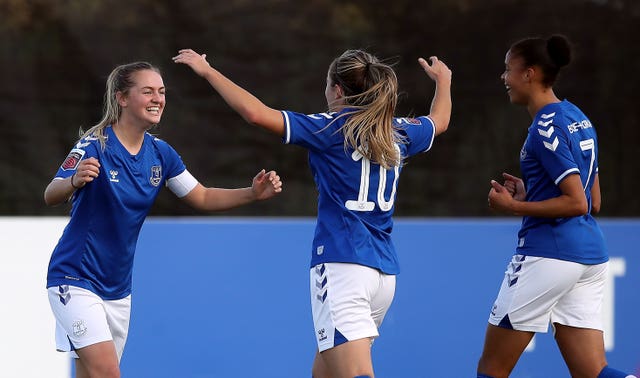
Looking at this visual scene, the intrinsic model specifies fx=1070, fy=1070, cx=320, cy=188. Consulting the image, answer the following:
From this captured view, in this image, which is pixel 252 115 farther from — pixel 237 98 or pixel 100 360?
pixel 100 360

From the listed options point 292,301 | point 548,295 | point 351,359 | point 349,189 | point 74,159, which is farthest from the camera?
point 292,301

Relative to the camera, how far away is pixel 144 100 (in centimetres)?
434

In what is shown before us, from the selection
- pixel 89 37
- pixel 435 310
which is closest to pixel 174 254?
pixel 435 310

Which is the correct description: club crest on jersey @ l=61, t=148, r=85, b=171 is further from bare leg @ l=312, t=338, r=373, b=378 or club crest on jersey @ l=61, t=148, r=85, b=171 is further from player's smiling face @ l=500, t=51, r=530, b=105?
player's smiling face @ l=500, t=51, r=530, b=105

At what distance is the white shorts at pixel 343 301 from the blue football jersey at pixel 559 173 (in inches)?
32.4

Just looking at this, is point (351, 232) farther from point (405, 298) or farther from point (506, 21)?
point (506, 21)

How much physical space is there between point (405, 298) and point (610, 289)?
1.11m

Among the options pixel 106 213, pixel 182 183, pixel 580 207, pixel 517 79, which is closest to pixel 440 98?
pixel 517 79

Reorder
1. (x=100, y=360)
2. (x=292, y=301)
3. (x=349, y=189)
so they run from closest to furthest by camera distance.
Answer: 1. (x=349, y=189)
2. (x=100, y=360)
3. (x=292, y=301)

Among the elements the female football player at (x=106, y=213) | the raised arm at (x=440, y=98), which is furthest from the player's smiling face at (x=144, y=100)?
the raised arm at (x=440, y=98)

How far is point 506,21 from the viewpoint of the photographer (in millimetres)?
7691

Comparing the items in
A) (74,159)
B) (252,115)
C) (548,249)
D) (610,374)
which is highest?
(252,115)

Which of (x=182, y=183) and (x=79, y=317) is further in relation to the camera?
(x=182, y=183)

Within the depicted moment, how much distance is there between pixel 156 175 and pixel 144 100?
0.31m
